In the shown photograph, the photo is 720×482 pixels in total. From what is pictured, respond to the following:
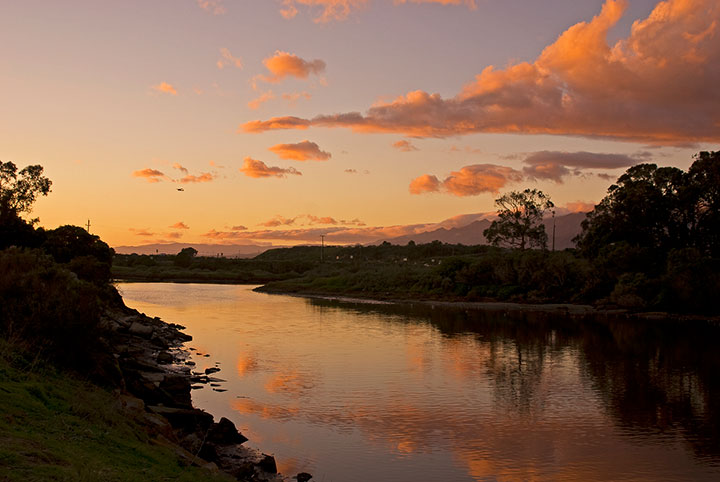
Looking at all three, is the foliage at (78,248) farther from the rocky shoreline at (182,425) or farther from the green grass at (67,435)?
the green grass at (67,435)

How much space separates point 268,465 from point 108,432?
658 centimetres

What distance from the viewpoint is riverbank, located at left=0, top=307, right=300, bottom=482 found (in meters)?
12.0

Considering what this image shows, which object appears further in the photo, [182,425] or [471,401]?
[471,401]

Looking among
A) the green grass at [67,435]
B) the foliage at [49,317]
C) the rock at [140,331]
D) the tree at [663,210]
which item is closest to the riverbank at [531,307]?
the tree at [663,210]

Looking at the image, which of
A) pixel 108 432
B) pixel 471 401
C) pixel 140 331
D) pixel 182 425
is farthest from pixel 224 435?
pixel 140 331

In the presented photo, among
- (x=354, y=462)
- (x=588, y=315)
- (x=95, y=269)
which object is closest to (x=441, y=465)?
(x=354, y=462)

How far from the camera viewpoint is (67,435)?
14055mm

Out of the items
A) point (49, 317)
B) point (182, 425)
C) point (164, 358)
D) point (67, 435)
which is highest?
point (49, 317)

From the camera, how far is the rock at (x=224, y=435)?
2278 cm

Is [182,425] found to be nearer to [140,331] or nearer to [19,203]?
[140,331]

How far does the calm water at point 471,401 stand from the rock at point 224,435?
3.08ft

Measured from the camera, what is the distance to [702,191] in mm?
86000

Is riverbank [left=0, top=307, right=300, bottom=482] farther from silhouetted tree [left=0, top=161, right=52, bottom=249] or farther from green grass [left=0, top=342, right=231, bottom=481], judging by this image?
silhouetted tree [left=0, top=161, right=52, bottom=249]

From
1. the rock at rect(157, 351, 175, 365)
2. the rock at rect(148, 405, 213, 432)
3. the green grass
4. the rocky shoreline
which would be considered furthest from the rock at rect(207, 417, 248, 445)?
the rock at rect(157, 351, 175, 365)
